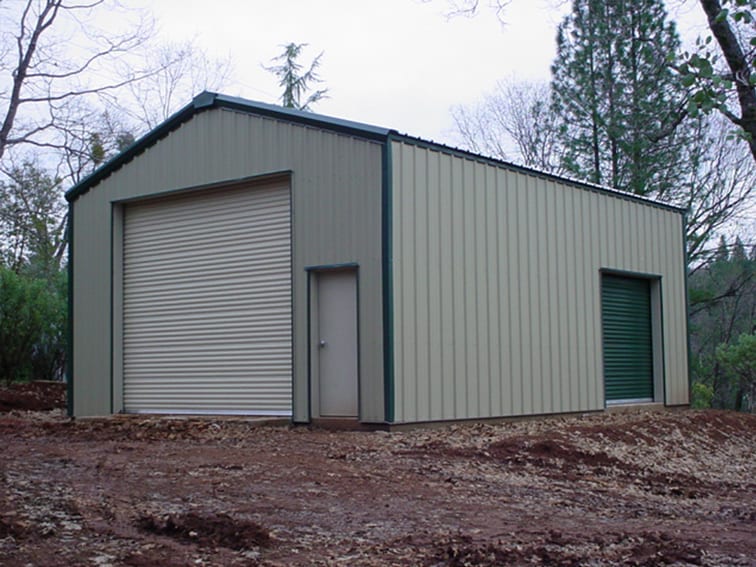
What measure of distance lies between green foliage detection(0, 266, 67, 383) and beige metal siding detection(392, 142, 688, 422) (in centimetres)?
1107

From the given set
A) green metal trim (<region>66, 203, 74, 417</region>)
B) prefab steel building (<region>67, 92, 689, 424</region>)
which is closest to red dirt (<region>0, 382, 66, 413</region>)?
green metal trim (<region>66, 203, 74, 417</region>)

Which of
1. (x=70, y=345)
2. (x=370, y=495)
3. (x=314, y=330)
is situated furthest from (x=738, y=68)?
(x=70, y=345)

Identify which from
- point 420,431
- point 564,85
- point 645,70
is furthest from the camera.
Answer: point 564,85

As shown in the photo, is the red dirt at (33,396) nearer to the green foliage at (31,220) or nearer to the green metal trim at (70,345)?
the green metal trim at (70,345)

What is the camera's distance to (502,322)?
13430 millimetres

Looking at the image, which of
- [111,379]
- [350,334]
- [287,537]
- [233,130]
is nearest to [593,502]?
[287,537]

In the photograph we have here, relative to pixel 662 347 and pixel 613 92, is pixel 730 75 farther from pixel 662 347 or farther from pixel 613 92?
pixel 613 92

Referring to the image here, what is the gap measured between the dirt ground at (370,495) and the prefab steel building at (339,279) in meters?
0.85

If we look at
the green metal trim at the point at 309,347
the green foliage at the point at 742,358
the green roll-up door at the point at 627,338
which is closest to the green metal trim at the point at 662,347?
the green roll-up door at the point at 627,338

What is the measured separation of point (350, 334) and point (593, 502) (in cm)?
477

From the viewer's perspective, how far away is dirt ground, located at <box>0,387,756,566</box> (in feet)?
18.6

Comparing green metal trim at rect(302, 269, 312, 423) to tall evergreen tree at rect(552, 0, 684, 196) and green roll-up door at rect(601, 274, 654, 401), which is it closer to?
green roll-up door at rect(601, 274, 654, 401)

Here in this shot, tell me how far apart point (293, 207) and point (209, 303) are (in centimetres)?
219

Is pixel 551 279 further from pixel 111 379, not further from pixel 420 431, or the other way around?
pixel 111 379
